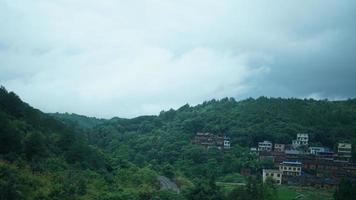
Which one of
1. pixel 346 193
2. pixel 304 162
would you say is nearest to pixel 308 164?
pixel 304 162

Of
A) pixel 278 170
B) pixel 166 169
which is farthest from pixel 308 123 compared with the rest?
pixel 166 169

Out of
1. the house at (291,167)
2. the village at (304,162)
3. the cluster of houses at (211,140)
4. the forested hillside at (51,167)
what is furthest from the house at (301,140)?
the forested hillside at (51,167)

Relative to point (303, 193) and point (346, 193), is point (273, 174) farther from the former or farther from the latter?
point (346, 193)

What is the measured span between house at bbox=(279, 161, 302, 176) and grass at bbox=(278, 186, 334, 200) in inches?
258

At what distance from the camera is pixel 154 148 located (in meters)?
64.1

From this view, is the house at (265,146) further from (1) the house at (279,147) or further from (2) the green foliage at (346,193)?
(2) the green foliage at (346,193)

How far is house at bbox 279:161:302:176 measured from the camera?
51.0 metres

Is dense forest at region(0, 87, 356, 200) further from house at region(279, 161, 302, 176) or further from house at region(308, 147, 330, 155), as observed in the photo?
house at region(308, 147, 330, 155)

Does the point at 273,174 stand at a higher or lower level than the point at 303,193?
higher

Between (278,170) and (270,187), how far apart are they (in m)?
13.8

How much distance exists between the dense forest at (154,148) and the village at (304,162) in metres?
1.77

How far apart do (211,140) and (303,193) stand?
2539 centimetres

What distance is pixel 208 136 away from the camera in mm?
65375

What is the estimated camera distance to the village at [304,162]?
4731 cm
